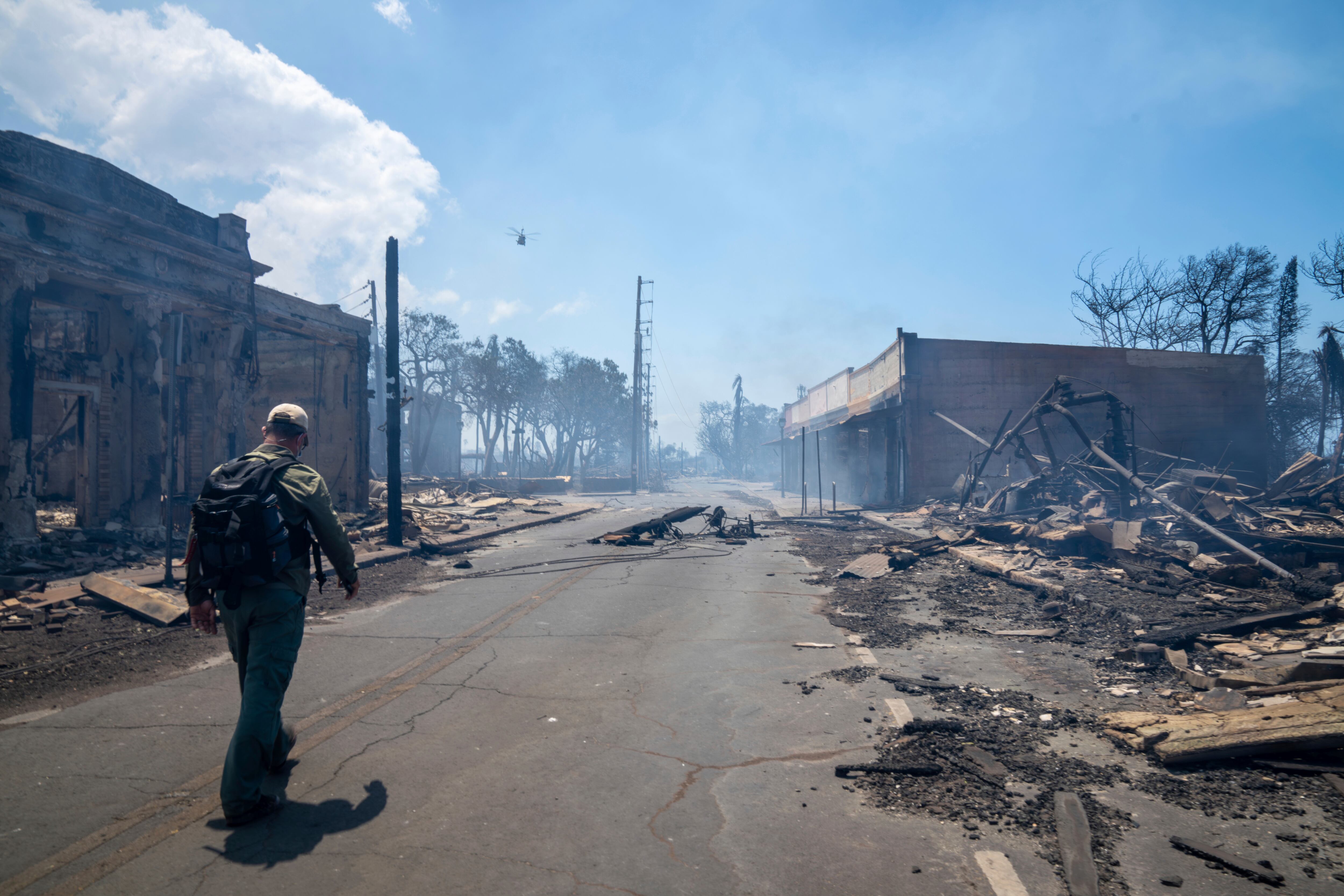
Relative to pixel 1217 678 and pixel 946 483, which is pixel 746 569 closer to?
pixel 1217 678

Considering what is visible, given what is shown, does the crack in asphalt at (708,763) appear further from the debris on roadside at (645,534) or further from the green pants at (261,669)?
the debris on roadside at (645,534)

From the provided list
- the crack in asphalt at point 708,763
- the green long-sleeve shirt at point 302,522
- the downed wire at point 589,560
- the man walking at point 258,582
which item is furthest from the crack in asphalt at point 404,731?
the downed wire at point 589,560

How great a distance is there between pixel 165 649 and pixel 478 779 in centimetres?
474

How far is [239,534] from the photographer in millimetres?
3473

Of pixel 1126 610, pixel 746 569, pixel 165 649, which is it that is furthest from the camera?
pixel 746 569

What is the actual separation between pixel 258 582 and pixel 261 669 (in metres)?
0.43

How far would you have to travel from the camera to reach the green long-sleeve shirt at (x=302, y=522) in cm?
362

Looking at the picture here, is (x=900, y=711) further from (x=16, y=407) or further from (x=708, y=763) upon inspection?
(x=16, y=407)

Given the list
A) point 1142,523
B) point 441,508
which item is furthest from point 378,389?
point 1142,523

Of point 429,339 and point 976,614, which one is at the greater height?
point 429,339

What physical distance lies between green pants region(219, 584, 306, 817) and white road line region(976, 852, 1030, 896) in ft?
10.6

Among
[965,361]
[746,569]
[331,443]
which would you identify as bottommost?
[746,569]

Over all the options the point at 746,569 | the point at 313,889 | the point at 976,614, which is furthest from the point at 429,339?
the point at 313,889

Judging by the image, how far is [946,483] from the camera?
2589 centimetres
